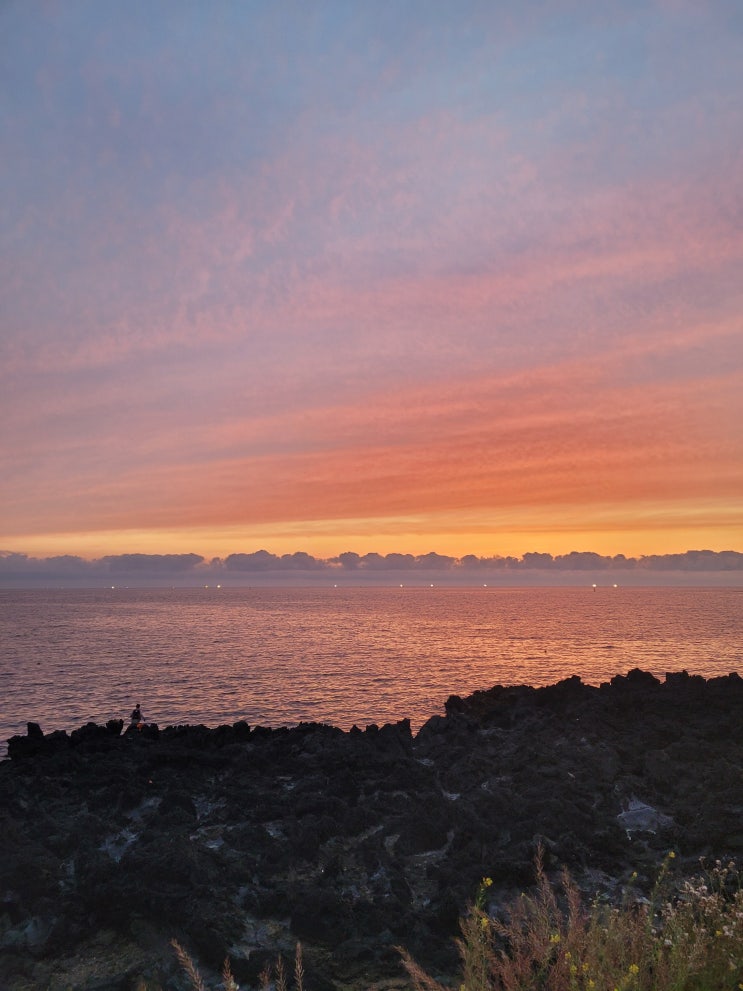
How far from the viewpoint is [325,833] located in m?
15.9

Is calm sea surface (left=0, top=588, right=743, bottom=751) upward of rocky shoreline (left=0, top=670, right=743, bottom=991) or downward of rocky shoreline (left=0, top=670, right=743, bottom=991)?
downward

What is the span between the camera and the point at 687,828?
15594 millimetres

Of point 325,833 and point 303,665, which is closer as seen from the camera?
point 325,833

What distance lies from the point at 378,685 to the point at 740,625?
3595 inches

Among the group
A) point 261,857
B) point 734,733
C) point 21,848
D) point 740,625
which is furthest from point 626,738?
point 740,625

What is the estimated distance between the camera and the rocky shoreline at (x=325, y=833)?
11602 mm

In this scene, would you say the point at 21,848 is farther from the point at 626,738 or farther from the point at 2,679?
the point at 2,679

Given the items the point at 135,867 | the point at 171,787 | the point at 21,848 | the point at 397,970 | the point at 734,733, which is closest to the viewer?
the point at 397,970

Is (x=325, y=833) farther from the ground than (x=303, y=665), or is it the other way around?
(x=325, y=833)

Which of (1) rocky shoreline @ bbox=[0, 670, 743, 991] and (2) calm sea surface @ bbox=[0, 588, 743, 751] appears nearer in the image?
(1) rocky shoreline @ bbox=[0, 670, 743, 991]

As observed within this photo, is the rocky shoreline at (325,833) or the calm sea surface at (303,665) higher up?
the rocky shoreline at (325,833)

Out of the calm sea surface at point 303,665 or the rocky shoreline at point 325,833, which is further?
the calm sea surface at point 303,665

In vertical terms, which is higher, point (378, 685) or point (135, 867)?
point (135, 867)

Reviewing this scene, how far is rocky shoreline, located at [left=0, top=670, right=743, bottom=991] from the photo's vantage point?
11.6m
